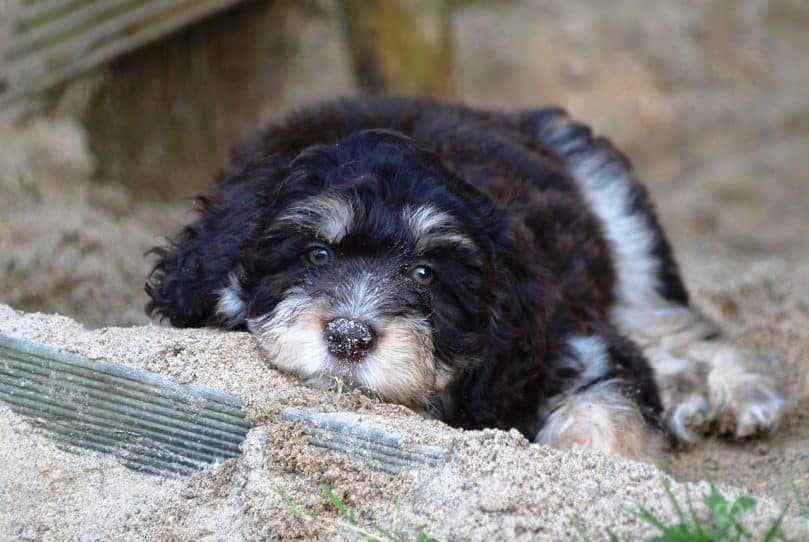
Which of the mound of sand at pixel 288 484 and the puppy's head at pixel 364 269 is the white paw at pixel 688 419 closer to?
the puppy's head at pixel 364 269

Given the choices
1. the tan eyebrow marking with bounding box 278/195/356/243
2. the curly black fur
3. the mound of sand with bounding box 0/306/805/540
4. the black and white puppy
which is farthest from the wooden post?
the mound of sand with bounding box 0/306/805/540

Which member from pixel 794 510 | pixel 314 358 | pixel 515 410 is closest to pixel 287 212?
pixel 314 358

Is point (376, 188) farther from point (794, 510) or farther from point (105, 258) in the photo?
point (105, 258)

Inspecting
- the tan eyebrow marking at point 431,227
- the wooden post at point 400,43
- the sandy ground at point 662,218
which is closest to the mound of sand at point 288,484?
the sandy ground at point 662,218

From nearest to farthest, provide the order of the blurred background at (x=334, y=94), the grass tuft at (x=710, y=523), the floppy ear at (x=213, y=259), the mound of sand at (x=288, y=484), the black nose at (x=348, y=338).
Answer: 1. the grass tuft at (x=710, y=523)
2. the mound of sand at (x=288, y=484)
3. the black nose at (x=348, y=338)
4. the floppy ear at (x=213, y=259)
5. the blurred background at (x=334, y=94)

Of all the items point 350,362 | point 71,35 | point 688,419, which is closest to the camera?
point 350,362

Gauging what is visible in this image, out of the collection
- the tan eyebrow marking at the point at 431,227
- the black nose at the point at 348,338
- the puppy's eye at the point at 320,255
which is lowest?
the black nose at the point at 348,338

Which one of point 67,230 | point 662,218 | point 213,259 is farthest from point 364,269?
point 662,218

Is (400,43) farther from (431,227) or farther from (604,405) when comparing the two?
(431,227)
